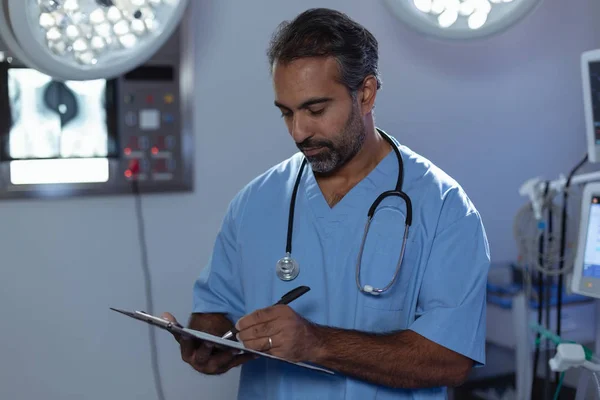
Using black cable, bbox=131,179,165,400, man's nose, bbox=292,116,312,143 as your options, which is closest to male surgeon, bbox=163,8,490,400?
man's nose, bbox=292,116,312,143

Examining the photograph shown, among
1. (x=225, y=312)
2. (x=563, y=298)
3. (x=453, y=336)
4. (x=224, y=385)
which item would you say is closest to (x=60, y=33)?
(x=225, y=312)

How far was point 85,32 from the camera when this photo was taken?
155 centimetres

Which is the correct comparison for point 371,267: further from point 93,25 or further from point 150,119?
point 150,119

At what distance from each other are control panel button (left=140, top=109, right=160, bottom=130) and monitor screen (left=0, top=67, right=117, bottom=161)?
8cm

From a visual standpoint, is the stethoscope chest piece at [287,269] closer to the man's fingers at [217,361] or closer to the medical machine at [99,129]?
the man's fingers at [217,361]

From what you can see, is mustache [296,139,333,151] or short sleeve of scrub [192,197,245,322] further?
short sleeve of scrub [192,197,245,322]

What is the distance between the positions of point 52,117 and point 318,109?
926 mm

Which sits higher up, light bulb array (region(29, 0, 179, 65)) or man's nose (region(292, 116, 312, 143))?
light bulb array (region(29, 0, 179, 65))

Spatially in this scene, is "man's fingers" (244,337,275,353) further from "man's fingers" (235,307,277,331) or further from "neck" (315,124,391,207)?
"neck" (315,124,391,207)

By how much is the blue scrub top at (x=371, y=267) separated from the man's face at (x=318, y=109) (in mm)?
107

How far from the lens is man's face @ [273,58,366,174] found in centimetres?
141

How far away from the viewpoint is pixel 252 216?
5.16ft

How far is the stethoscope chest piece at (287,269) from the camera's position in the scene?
1477mm

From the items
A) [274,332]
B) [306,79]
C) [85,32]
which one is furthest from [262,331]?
[85,32]
